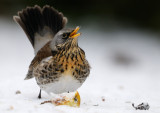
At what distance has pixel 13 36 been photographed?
52.7 feet

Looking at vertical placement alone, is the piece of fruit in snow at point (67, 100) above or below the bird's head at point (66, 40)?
below

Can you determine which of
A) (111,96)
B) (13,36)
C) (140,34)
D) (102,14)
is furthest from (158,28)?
(111,96)

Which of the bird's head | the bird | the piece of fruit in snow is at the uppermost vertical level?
the bird's head

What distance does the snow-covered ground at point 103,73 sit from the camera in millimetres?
5671

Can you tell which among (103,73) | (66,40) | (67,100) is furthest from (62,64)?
(103,73)

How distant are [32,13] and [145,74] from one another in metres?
5.92

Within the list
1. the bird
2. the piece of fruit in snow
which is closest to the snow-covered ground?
the piece of fruit in snow

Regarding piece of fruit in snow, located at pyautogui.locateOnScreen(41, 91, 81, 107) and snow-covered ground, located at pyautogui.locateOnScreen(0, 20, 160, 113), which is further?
snow-covered ground, located at pyautogui.locateOnScreen(0, 20, 160, 113)

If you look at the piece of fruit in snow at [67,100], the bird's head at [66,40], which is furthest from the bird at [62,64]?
the piece of fruit in snow at [67,100]

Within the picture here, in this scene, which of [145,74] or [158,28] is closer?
[145,74]

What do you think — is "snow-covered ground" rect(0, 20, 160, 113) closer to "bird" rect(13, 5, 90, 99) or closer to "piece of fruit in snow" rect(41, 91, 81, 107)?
"piece of fruit in snow" rect(41, 91, 81, 107)

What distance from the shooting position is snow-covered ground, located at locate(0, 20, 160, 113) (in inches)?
223

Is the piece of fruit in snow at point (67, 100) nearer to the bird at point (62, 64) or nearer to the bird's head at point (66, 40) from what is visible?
the bird at point (62, 64)

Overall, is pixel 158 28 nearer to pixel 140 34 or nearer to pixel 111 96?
pixel 140 34
